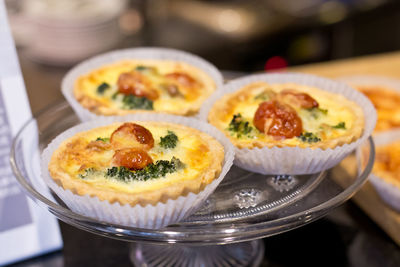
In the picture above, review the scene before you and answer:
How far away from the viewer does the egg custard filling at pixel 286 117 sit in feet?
6.03

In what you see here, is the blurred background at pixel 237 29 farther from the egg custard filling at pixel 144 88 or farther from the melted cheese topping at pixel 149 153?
the melted cheese topping at pixel 149 153

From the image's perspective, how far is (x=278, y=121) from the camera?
184 cm

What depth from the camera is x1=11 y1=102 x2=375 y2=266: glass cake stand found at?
1438 mm

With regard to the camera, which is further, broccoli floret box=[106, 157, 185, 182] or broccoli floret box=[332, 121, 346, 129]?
broccoli floret box=[332, 121, 346, 129]

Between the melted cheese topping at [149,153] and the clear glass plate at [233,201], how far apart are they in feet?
0.34

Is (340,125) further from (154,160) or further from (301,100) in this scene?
(154,160)

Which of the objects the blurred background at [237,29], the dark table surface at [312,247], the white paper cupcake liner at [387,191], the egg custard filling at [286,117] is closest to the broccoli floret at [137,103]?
the egg custard filling at [286,117]

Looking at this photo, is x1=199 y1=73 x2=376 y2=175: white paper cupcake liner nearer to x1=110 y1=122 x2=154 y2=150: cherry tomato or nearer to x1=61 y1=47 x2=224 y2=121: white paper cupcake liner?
x1=110 y1=122 x2=154 y2=150: cherry tomato

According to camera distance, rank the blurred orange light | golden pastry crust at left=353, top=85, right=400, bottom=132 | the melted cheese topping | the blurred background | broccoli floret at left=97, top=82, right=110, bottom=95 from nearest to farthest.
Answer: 1. the melted cheese topping
2. broccoli floret at left=97, top=82, right=110, bottom=95
3. golden pastry crust at left=353, top=85, right=400, bottom=132
4. the blurred background
5. the blurred orange light

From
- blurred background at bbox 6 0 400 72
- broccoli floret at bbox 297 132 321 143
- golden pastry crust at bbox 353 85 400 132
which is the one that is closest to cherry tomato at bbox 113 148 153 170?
broccoli floret at bbox 297 132 321 143

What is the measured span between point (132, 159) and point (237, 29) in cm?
319

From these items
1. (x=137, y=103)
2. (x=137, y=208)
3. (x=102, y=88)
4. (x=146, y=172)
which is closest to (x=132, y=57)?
(x=102, y=88)

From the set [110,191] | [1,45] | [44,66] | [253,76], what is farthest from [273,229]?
[44,66]

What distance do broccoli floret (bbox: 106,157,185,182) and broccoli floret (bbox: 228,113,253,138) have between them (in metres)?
0.37
